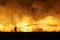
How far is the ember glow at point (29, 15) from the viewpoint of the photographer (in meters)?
1.97

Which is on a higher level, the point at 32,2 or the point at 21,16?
the point at 32,2

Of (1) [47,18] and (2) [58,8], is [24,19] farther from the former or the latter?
(2) [58,8]

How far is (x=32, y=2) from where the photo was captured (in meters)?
2.07

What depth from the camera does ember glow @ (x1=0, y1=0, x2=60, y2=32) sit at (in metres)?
1.97

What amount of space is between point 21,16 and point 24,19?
0.06m

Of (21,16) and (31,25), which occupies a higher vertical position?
(21,16)

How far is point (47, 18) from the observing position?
200 cm

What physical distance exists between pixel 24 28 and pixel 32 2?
42 centimetres

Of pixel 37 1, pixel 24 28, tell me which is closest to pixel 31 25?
pixel 24 28

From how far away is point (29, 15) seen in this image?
6.64 feet
